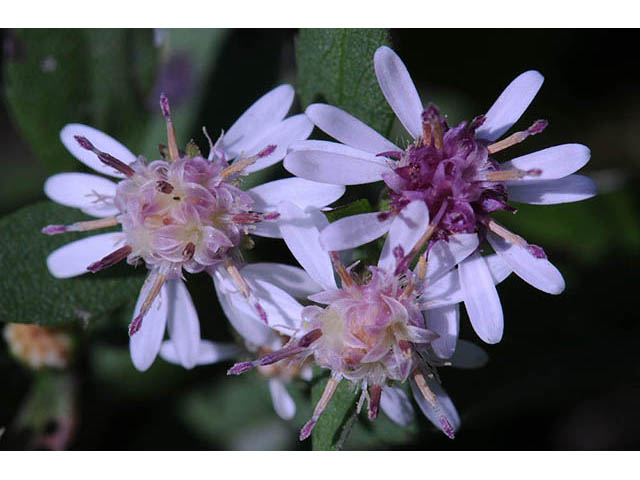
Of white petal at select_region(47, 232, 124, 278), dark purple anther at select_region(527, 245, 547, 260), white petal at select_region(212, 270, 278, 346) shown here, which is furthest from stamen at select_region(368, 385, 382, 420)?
white petal at select_region(47, 232, 124, 278)

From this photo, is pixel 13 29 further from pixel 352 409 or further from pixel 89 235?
pixel 352 409

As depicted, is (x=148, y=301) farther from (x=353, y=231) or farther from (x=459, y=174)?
(x=459, y=174)

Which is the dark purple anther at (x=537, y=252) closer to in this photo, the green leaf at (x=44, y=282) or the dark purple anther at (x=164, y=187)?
the dark purple anther at (x=164, y=187)

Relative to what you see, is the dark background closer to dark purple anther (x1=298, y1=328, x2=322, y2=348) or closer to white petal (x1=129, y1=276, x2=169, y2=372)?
white petal (x1=129, y1=276, x2=169, y2=372)

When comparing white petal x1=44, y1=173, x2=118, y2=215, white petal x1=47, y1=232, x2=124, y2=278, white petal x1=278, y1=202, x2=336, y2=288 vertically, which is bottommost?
white petal x1=47, y1=232, x2=124, y2=278

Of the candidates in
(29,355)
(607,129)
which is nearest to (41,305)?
(29,355)

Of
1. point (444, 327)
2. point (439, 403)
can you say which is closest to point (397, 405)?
point (439, 403)
